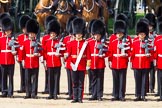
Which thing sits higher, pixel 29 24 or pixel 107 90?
pixel 29 24

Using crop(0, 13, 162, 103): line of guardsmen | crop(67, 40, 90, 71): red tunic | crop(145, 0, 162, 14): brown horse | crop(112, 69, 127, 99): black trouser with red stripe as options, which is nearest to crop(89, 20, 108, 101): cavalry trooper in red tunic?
crop(0, 13, 162, 103): line of guardsmen

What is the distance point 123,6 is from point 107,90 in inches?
601

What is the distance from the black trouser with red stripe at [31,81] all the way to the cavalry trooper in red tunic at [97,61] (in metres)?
1.02

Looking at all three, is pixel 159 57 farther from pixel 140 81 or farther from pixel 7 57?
pixel 7 57

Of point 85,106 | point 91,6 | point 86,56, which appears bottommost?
point 85,106

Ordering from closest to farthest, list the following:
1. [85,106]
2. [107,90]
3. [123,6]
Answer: [85,106]
[107,90]
[123,6]

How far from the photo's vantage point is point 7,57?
13625mm

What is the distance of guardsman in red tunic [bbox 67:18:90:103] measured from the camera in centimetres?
1297

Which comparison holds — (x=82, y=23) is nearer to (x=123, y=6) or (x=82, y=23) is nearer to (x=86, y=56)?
(x=86, y=56)

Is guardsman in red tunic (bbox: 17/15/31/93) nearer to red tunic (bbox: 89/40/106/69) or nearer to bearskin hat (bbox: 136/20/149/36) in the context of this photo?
red tunic (bbox: 89/40/106/69)

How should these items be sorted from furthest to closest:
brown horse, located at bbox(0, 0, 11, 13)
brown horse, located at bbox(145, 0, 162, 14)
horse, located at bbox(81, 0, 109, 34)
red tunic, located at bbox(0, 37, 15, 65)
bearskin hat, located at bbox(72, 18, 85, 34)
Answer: brown horse, located at bbox(145, 0, 162, 14)
brown horse, located at bbox(0, 0, 11, 13)
horse, located at bbox(81, 0, 109, 34)
red tunic, located at bbox(0, 37, 15, 65)
bearskin hat, located at bbox(72, 18, 85, 34)

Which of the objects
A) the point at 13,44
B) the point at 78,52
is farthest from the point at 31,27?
the point at 78,52

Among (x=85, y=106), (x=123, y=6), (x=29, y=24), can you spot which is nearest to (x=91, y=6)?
(x=29, y=24)

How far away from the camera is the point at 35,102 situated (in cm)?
→ 1295
